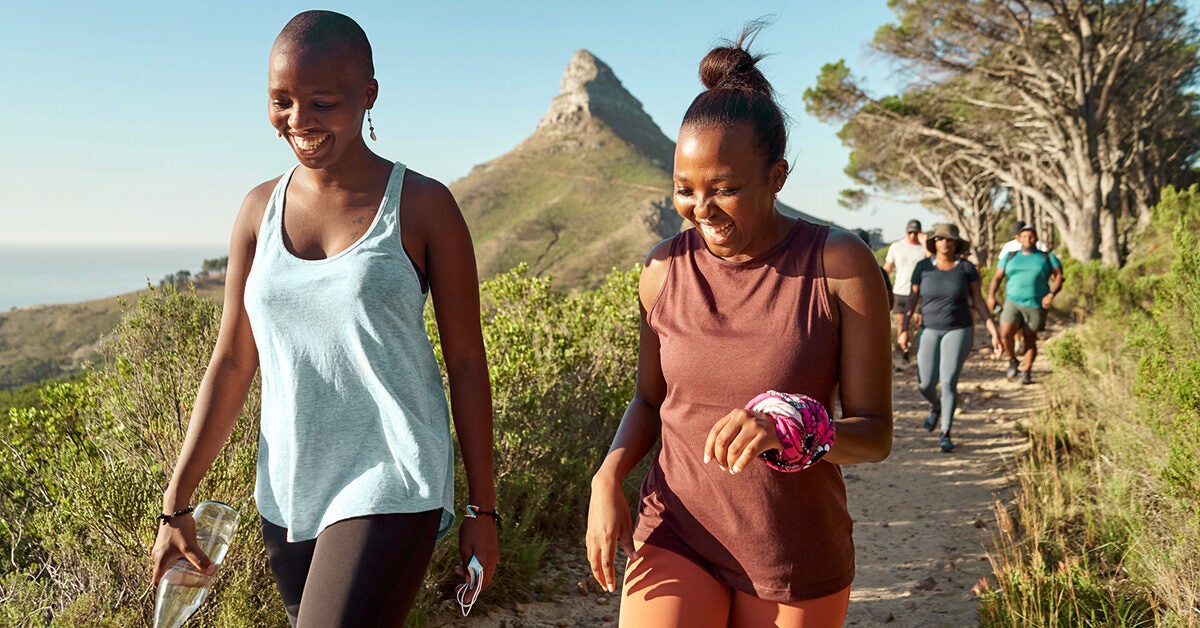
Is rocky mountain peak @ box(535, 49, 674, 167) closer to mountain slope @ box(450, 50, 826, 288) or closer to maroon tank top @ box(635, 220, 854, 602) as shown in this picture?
mountain slope @ box(450, 50, 826, 288)

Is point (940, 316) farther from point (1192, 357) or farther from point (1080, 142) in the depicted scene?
point (1080, 142)

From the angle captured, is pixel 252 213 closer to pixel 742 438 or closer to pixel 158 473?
pixel 742 438

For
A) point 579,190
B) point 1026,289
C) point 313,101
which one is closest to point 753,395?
point 313,101

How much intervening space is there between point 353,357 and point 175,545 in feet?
2.33

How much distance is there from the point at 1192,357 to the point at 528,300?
161 inches

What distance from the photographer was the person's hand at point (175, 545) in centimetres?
210

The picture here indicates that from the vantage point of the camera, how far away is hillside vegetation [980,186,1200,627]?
3705mm

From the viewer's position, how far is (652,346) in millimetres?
2055

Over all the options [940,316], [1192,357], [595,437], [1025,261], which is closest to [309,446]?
[595,437]

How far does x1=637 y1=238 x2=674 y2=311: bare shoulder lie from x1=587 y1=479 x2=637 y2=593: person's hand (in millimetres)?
427

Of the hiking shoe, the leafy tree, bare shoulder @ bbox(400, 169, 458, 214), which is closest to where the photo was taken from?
bare shoulder @ bbox(400, 169, 458, 214)

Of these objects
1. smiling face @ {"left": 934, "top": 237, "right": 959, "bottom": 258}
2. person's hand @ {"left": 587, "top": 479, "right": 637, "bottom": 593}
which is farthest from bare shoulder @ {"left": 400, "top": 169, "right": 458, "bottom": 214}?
smiling face @ {"left": 934, "top": 237, "right": 959, "bottom": 258}

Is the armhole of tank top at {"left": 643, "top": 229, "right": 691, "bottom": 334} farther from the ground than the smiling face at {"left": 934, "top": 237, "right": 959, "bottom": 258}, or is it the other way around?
the smiling face at {"left": 934, "top": 237, "right": 959, "bottom": 258}

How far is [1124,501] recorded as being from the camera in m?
4.81
